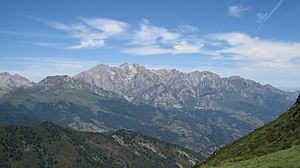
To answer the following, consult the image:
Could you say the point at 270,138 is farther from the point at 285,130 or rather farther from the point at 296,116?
the point at 296,116

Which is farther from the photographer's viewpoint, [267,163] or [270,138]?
[270,138]

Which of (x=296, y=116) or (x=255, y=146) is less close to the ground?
(x=296, y=116)

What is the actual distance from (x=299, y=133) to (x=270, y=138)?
51.0 feet

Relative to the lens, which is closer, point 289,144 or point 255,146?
point 289,144

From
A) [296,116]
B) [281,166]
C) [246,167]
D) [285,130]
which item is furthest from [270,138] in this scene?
[281,166]

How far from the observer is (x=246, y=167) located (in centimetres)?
6438

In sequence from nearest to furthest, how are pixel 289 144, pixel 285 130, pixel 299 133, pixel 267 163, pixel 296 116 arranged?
pixel 267 163 → pixel 289 144 → pixel 299 133 → pixel 285 130 → pixel 296 116

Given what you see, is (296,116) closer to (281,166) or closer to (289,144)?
(289,144)

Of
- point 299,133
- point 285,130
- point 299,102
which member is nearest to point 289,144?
point 299,133

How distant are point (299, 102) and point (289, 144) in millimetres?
64282

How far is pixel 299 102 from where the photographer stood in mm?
140125

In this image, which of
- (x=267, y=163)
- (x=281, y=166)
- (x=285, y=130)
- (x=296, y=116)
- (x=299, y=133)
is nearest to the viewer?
(x=281, y=166)

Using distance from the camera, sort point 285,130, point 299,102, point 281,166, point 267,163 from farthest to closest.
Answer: point 299,102 → point 285,130 → point 267,163 → point 281,166

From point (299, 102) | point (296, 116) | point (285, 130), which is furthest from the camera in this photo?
point (299, 102)
